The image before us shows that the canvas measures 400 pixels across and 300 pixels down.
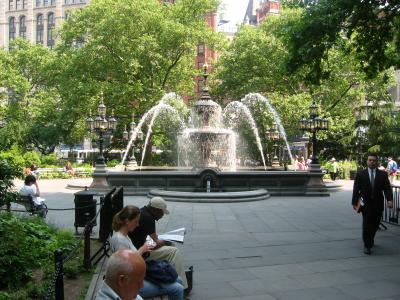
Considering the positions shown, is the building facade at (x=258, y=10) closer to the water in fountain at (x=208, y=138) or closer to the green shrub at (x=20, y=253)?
the water in fountain at (x=208, y=138)

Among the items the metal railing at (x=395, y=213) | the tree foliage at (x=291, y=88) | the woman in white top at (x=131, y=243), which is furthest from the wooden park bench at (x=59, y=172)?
the woman in white top at (x=131, y=243)

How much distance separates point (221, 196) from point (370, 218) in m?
9.07

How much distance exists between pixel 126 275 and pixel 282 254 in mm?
6528

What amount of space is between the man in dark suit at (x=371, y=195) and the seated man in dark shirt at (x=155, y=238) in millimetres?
4473

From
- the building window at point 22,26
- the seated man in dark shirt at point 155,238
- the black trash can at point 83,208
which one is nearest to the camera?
the seated man in dark shirt at point 155,238

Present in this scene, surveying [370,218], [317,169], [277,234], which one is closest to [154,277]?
[370,218]

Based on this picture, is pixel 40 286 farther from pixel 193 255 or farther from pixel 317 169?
pixel 317 169

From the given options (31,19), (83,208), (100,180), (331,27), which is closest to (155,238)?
(83,208)

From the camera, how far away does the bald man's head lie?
8.21ft

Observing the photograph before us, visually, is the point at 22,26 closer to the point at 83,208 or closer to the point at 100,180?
the point at 100,180

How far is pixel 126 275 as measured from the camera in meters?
2.50

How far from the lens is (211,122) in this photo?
25.3m

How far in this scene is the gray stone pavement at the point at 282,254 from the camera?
20.7 ft

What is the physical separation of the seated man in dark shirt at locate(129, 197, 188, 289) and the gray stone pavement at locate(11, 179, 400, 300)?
82 centimetres
